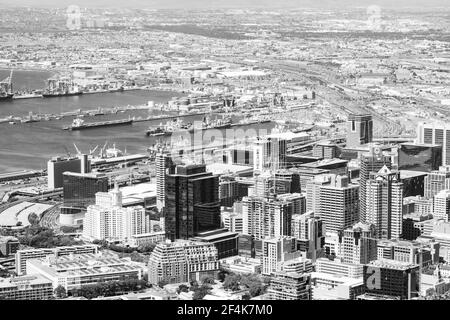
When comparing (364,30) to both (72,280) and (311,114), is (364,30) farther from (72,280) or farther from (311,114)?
(72,280)

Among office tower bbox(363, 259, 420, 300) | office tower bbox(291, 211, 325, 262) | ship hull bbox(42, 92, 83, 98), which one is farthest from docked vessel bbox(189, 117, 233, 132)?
office tower bbox(363, 259, 420, 300)

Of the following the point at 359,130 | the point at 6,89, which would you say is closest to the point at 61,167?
the point at 359,130

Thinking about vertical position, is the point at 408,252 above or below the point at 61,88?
below

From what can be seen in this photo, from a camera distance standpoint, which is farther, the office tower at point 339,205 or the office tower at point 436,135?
the office tower at point 436,135

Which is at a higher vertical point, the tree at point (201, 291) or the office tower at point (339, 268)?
the tree at point (201, 291)

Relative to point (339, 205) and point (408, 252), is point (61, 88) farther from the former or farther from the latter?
point (408, 252)

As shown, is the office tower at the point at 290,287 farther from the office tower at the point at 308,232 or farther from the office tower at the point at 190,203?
the office tower at the point at 190,203

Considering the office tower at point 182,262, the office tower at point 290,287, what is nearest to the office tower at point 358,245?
the office tower at point 182,262
